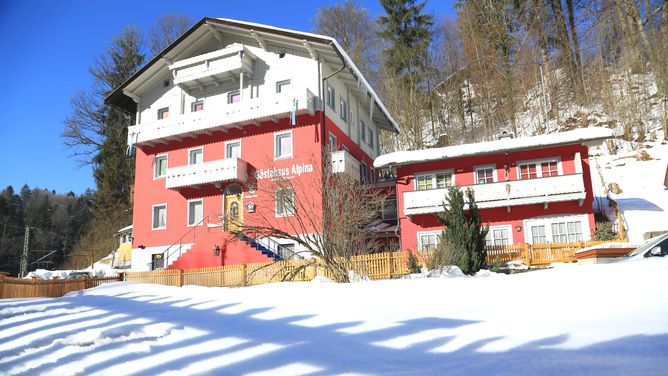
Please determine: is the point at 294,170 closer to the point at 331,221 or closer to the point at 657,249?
the point at 331,221

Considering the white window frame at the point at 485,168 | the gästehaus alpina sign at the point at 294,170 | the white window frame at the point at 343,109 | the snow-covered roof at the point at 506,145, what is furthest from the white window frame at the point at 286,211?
the white window frame at the point at 485,168

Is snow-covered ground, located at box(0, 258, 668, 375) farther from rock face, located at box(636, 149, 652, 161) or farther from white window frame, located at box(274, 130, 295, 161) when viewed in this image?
rock face, located at box(636, 149, 652, 161)

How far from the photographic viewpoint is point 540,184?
21.5 meters

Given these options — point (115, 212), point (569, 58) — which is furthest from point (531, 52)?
point (115, 212)

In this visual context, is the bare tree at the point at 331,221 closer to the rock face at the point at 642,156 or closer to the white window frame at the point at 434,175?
the white window frame at the point at 434,175

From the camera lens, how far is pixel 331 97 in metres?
26.8

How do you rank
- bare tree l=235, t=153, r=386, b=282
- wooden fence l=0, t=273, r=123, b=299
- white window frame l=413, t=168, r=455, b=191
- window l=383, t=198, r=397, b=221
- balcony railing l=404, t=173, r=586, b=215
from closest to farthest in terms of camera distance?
1. bare tree l=235, t=153, r=386, b=282
2. wooden fence l=0, t=273, r=123, b=299
3. balcony railing l=404, t=173, r=586, b=215
4. white window frame l=413, t=168, r=455, b=191
5. window l=383, t=198, r=397, b=221

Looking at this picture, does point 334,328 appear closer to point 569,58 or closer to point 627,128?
point 627,128

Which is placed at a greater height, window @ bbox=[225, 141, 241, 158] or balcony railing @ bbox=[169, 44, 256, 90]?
balcony railing @ bbox=[169, 44, 256, 90]

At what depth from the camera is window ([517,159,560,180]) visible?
73.5 feet

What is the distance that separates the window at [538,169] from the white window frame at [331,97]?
33.3 ft

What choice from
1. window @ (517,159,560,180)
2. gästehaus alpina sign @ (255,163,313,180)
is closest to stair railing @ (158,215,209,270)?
gästehaus alpina sign @ (255,163,313,180)

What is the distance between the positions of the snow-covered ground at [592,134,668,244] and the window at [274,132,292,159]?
1616 centimetres

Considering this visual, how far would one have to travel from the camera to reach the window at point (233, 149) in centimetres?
2641
